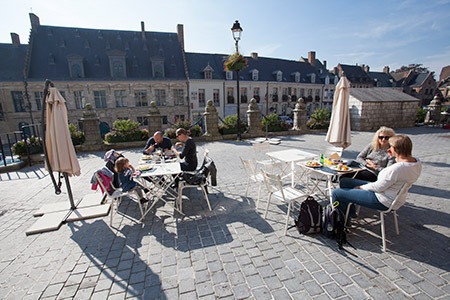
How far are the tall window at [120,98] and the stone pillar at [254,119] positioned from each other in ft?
52.2

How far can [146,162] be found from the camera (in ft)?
15.8

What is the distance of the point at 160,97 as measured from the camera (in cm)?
2369

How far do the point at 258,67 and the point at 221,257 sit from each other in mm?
30114

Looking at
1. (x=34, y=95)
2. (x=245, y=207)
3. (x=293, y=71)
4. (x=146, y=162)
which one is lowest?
(x=245, y=207)

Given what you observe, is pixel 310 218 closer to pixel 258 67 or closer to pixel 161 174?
pixel 161 174

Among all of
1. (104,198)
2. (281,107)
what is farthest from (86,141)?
(281,107)

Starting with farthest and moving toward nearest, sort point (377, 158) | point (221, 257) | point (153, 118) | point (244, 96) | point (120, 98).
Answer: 1. point (244, 96)
2. point (120, 98)
3. point (153, 118)
4. point (377, 158)
5. point (221, 257)

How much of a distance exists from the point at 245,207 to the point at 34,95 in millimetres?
25242

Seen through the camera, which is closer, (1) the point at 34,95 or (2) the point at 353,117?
(2) the point at 353,117

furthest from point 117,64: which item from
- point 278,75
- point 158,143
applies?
point 158,143

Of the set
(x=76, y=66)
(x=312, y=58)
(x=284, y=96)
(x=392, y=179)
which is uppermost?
(x=312, y=58)

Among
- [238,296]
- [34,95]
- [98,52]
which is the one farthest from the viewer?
[98,52]

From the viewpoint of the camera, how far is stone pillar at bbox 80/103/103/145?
968 centimetres

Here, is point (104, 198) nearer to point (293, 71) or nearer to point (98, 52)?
point (98, 52)
